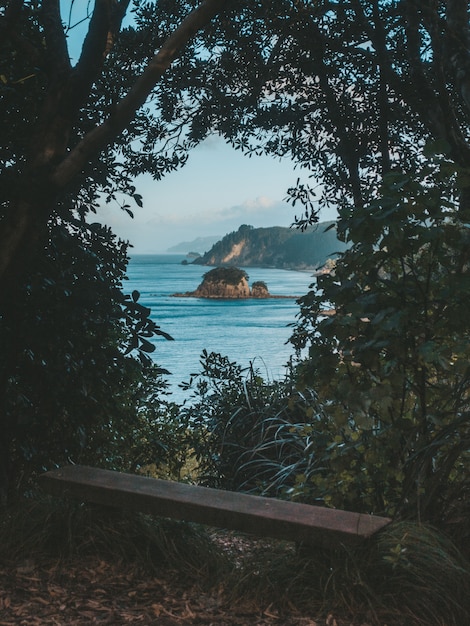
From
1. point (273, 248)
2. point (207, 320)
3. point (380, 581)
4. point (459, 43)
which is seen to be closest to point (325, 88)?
point (459, 43)

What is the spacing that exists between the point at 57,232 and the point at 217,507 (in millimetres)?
1689

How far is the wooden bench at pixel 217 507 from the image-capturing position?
2.85 m

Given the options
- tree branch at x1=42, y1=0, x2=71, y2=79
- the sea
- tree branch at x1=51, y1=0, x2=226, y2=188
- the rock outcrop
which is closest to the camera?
tree branch at x1=51, y1=0, x2=226, y2=188

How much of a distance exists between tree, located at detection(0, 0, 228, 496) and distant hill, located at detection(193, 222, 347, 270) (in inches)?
792

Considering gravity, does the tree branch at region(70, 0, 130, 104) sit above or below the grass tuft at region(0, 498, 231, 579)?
above

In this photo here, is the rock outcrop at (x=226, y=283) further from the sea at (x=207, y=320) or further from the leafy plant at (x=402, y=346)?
the leafy plant at (x=402, y=346)

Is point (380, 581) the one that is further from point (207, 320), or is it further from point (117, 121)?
point (207, 320)

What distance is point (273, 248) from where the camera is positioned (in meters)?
29.5

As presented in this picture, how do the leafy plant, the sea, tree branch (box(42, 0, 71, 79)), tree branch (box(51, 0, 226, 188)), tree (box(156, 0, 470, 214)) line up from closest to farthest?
1. the leafy plant
2. tree branch (box(51, 0, 226, 188))
3. tree branch (box(42, 0, 71, 79))
4. tree (box(156, 0, 470, 214))
5. the sea

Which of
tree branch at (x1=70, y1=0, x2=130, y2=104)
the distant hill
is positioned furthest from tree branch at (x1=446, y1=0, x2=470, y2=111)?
the distant hill

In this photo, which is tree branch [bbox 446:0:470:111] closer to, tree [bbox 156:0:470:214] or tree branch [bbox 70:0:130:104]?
tree [bbox 156:0:470:214]

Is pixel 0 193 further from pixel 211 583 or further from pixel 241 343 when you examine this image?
pixel 241 343

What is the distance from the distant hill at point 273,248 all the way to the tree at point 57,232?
66.0 ft

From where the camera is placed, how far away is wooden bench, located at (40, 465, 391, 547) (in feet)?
9.34
